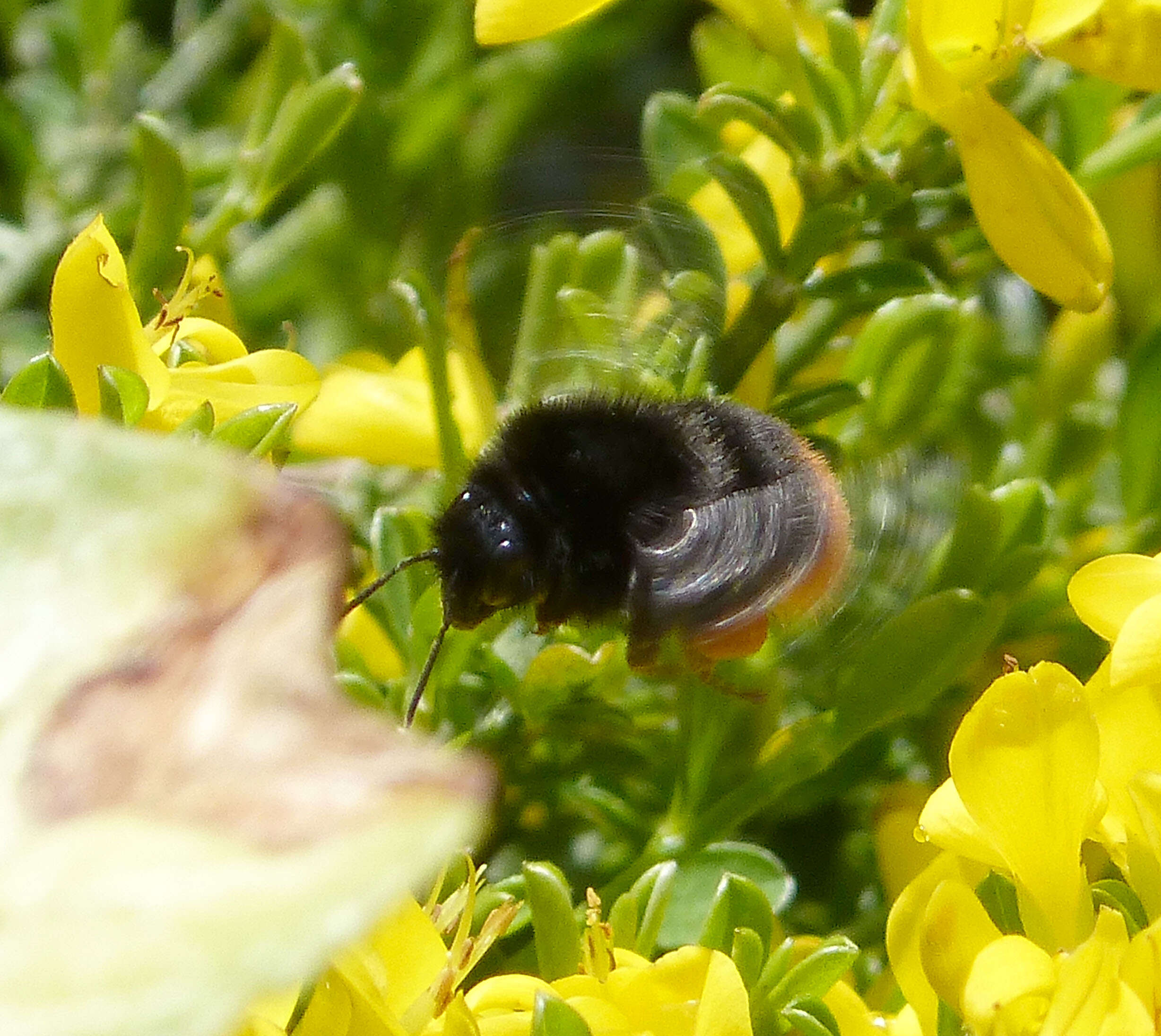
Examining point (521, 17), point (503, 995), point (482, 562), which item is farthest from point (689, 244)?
point (503, 995)

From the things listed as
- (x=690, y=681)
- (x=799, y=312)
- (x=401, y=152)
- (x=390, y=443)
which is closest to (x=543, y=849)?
(x=690, y=681)

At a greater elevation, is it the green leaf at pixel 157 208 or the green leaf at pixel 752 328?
the green leaf at pixel 157 208

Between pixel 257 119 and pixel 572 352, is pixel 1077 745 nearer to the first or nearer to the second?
pixel 572 352

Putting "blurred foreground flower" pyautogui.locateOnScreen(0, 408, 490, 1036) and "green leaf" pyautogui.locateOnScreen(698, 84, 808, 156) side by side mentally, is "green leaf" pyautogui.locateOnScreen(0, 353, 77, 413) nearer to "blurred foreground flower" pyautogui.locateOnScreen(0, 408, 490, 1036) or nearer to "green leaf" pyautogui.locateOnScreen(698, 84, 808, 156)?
"blurred foreground flower" pyautogui.locateOnScreen(0, 408, 490, 1036)

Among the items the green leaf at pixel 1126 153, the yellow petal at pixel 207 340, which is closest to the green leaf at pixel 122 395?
the yellow petal at pixel 207 340

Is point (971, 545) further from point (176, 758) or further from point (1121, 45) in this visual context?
point (176, 758)

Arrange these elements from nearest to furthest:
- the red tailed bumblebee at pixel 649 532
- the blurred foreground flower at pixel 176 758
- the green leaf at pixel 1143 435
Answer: the blurred foreground flower at pixel 176 758 → the red tailed bumblebee at pixel 649 532 → the green leaf at pixel 1143 435

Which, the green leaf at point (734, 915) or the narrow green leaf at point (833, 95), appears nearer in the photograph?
the green leaf at point (734, 915)

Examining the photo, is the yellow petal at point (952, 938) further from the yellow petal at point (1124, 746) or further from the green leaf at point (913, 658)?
the green leaf at point (913, 658)
